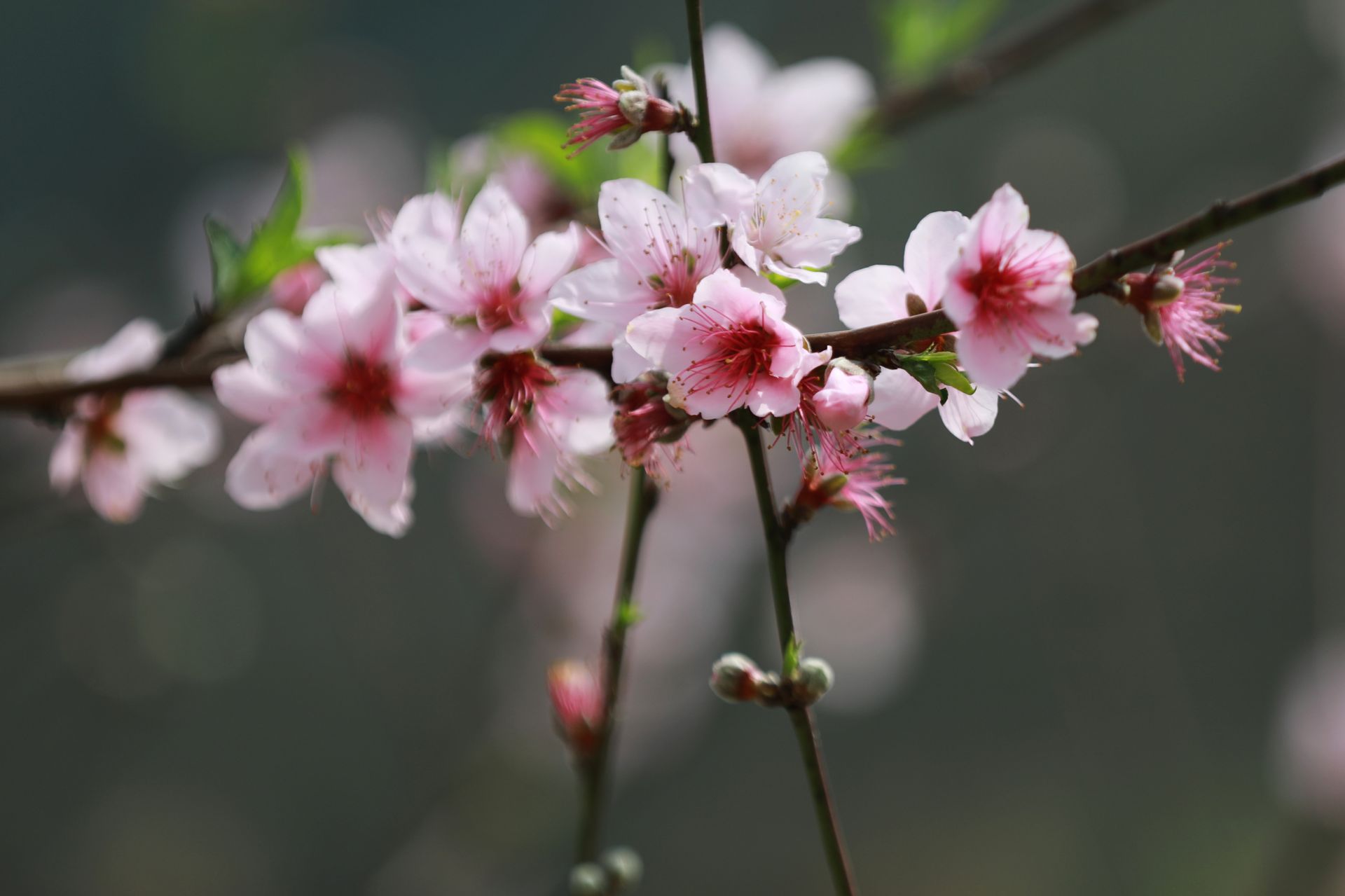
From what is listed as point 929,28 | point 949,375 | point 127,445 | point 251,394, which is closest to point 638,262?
point 949,375

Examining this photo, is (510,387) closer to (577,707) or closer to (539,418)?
(539,418)

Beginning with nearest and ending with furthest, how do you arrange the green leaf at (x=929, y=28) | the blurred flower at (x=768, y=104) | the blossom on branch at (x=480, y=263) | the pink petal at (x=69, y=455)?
the blossom on branch at (x=480, y=263)
the pink petal at (x=69, y=455)
the blurred flower at (x=768, y=104)
the green leaf at (x=929, y=28)

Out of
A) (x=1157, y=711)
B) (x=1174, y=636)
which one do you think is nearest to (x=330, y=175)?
(x=1157, y=711)

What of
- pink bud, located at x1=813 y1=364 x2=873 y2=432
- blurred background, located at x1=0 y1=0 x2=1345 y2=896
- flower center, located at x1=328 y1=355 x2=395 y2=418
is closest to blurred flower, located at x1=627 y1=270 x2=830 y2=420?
pink bud, located at x1=813 y1=364 x2=873 y2=432

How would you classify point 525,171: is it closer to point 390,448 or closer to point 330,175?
point 390,448

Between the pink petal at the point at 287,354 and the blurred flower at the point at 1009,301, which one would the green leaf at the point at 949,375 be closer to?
the blurred flower at the point at 1009,301

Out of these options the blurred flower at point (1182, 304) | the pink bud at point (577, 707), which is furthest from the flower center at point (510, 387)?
the blurred flower at point (1182, 304)
